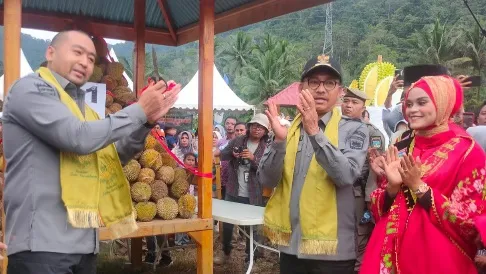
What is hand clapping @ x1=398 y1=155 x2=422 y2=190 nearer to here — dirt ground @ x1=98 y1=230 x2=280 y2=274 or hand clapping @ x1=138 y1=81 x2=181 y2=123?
hand clapping @ x1=138 y1=81 x2=181 y2=123

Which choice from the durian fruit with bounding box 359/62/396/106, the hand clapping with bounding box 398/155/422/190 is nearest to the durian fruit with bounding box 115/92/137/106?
the hand clapping with bounding box 398/155/422/190

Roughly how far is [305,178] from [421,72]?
3.94ft

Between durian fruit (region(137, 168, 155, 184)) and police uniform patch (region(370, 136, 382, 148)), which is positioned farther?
durian fruit (region(137, 168, 155, 184))

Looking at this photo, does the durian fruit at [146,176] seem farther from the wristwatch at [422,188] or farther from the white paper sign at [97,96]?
the wristwatch at [422,188]

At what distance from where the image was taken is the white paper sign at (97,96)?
4562 millimetres

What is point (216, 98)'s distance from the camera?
1853 cm

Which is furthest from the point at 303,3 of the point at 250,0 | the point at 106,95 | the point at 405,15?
the point at 405,15

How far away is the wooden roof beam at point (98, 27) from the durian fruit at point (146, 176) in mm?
2141

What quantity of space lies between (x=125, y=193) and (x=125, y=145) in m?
0.24

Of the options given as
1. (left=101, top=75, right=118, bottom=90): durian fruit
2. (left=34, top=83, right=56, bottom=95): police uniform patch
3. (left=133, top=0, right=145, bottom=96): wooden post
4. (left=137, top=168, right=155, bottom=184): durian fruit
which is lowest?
(left=137, top=168, right=155, bottom=184): durian fruit

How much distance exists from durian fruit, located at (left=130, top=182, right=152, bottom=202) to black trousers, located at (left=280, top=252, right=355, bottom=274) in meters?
1.89

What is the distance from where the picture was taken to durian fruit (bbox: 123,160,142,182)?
4.56 metres

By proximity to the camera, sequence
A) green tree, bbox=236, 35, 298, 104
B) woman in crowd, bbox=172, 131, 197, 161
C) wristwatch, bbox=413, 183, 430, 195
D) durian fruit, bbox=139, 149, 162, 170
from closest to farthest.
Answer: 1. wristwatch, bbox=413, 183, 430, 195
2. durian fruit, bbox=139, 149, 162, 170
3. woman in crowd, bbox=172, 131, 197, 161
4. green tree, bbox=236, 35, 298, 104

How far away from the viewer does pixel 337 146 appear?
9.45 feet
